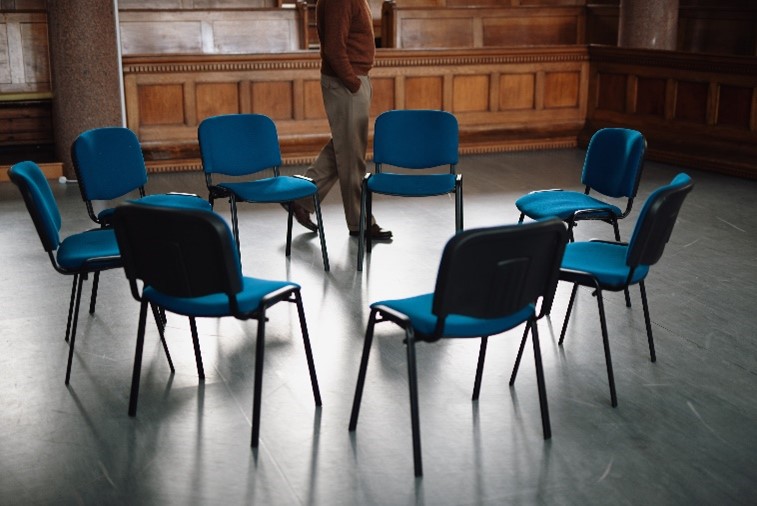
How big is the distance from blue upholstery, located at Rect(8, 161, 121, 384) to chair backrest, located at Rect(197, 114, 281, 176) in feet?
4.11

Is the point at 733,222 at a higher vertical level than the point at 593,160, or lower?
lower

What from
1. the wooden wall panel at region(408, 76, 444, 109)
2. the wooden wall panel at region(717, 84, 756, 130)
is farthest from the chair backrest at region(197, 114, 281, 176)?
the wooden wall panel at region(717, 84, 756, 130)

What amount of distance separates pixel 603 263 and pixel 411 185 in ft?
5.71

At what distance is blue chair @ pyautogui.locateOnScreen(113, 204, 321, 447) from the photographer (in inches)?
121

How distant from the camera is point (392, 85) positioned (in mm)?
9164

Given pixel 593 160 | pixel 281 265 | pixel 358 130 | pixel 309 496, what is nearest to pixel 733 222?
pixel 593 160

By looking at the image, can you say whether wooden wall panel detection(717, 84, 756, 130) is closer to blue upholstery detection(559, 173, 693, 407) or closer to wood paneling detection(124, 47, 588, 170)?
wood paneling detection(124, 47, 588, 170)

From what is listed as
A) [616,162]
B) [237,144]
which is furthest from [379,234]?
[616,162]

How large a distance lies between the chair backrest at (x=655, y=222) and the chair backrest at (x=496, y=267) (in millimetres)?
504

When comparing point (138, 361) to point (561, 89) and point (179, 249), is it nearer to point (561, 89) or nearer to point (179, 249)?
point (179, 249)

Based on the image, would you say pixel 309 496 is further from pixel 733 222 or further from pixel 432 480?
pixel 733 222

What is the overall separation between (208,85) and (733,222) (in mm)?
4479

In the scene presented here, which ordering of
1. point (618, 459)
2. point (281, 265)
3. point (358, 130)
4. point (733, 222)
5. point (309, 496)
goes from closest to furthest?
point (309, 496) → point (618, 459) → point (281, 265) → point (358, 130) → point (733, 222)

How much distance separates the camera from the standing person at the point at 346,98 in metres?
5.71
